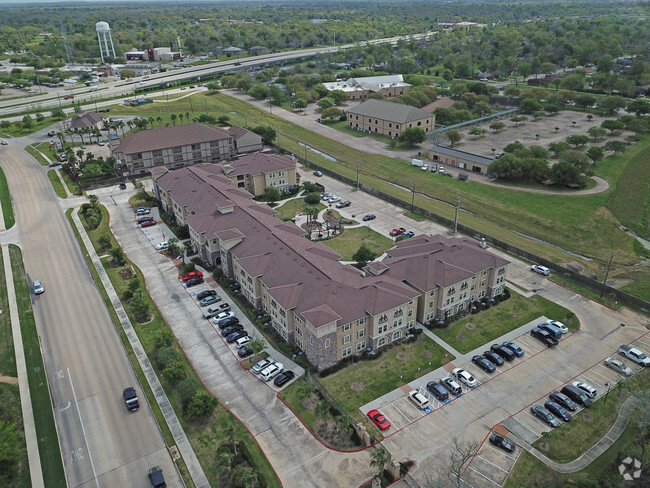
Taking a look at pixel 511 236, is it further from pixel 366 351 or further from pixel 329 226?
pixel 366 351

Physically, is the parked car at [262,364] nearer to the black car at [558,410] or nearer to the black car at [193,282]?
the black car at [193,282]

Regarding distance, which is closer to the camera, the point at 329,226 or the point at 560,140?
the point at 329,226

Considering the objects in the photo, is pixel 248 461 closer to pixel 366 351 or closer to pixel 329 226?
pixel 366 351

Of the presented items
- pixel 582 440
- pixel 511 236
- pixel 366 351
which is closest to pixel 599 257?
pixel 511 236

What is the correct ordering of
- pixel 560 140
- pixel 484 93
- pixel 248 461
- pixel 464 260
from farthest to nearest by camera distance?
1. pixel 484 93
2. pixel 560 140
3. pixel 464 260
4. pixel 248 461

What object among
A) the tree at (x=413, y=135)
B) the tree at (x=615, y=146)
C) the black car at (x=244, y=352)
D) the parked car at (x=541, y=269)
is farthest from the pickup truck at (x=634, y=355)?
the tree at (x=413, y=135)

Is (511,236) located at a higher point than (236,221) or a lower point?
lower

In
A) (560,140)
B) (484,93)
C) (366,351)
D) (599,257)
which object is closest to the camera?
(366,351)

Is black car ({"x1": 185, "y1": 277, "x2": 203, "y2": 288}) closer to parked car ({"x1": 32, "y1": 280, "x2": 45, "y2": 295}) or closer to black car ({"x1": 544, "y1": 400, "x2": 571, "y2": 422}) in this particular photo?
parked car ({"x1": 32, "y1": 280, "x2": 45, "y2": 295})
